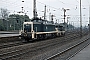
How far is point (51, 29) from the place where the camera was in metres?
42.0

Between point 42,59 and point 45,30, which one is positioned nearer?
point 42,59

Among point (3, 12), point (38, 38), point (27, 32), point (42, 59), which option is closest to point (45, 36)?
point (38, 38)

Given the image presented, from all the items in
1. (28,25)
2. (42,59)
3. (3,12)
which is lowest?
(42,59)

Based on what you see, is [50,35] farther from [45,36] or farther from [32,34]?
[32,34]

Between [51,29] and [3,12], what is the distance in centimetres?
6836

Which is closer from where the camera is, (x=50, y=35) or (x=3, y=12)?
(x=50, y=35)

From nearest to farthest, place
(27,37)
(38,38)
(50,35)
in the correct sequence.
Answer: (27,37) → (38,38) → (50,35)

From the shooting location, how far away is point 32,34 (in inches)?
1270

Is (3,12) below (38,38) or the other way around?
the other way around

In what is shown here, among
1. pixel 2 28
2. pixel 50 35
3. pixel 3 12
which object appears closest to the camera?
pixel 50 35

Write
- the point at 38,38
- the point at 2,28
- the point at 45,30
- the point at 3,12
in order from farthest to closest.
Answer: the point at 3,12
the point at 2,28
the point at 45,30
the point at 38,38

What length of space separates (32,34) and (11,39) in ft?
13.2

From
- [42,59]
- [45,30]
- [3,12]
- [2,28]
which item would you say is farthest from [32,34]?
[3,12]

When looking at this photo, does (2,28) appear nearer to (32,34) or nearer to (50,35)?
(50,35)
